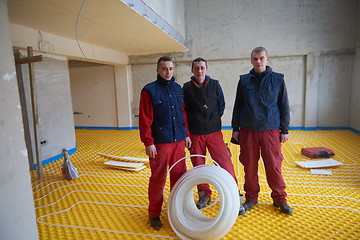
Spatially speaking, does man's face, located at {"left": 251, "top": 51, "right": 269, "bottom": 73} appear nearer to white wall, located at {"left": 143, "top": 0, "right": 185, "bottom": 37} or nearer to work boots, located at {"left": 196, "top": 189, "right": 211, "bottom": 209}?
work boots, located at {"left": 196, "top": 189, "right": 211, "bottom": 209}

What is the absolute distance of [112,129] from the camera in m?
9.15

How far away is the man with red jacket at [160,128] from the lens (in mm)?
2527

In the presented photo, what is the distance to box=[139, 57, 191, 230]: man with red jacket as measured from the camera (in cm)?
253

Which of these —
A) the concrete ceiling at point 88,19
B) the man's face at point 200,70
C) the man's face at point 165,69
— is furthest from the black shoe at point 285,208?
the concrete ceiling at point 88,19

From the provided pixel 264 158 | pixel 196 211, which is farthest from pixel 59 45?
pixel 264 158

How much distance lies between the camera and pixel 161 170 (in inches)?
101

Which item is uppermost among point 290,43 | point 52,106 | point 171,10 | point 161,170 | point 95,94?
point 171,10

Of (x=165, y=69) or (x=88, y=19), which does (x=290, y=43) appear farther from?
(x=165, y=69)

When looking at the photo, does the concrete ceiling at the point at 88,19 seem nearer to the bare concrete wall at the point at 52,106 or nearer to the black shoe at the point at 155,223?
the bare concrete wall at the point at 52,106

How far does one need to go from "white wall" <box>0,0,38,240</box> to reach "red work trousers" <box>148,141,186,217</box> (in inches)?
47.1

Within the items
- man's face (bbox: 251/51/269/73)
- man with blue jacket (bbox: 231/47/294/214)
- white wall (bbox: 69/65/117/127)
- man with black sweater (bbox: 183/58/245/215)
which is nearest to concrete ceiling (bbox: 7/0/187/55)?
man with black sweater (bbox: 183/58/245/215)

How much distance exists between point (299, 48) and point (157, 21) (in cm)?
509

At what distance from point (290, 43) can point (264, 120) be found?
5.93 metres

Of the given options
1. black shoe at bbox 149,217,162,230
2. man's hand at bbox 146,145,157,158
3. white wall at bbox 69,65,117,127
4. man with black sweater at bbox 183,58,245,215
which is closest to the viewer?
man's hand at bbox 146,145,157,158
